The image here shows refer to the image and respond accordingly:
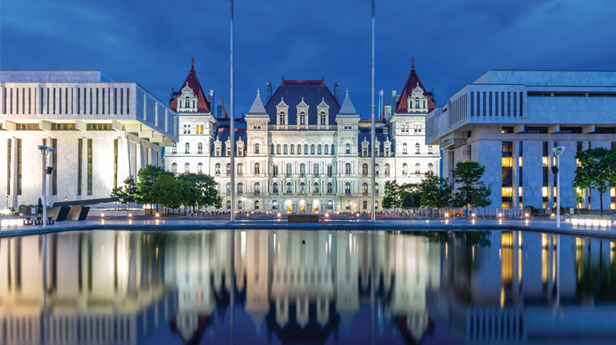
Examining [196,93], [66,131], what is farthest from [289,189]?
[66,131]

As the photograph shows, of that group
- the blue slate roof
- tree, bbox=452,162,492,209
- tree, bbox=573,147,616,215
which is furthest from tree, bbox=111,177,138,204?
tree, bbox=573,147,616,215

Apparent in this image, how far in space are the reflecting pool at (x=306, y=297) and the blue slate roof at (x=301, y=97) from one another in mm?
74831

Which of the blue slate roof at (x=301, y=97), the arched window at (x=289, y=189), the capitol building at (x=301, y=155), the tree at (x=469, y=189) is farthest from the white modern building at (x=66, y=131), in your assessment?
the tree at (x=469, y=189)

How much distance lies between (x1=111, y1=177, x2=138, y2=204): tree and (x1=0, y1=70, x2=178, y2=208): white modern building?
14.6ft

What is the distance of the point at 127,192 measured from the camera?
6400 cm

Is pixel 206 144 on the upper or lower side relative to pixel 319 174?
upper

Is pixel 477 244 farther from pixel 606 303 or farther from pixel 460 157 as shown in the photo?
pixel 460 157

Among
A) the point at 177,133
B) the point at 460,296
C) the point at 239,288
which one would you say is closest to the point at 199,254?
the point at 239,288

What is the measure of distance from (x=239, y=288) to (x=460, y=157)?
6687 cm

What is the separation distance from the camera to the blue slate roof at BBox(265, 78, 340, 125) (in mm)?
94938

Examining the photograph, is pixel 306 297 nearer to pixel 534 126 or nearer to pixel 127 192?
pixel 127 192

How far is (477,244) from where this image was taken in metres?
26.1

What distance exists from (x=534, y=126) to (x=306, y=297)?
66847mm

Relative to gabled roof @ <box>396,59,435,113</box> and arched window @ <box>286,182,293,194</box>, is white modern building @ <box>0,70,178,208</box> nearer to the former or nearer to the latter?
arched window @ <box>286,182,293,194</box>
